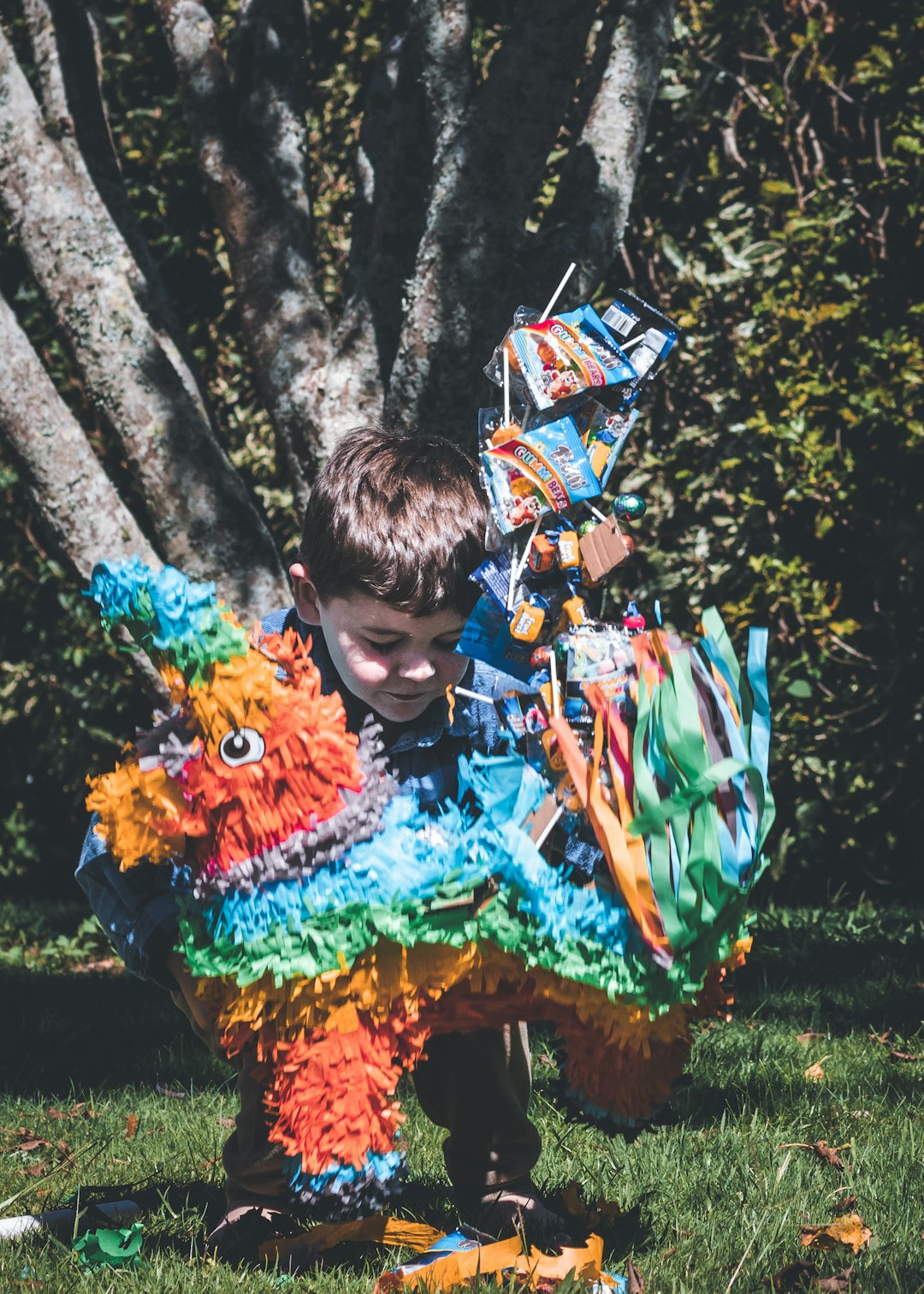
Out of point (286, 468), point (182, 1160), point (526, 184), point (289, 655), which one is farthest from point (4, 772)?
point (289, 655)

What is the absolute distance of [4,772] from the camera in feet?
17.8

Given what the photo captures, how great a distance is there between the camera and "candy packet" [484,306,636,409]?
1.73m

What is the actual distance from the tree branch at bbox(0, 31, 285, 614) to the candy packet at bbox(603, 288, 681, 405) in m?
1.49

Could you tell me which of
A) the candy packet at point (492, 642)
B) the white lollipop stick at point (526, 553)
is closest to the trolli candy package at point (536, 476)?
the white lollipop stick at point (526, 553)

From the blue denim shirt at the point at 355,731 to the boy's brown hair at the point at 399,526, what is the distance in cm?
17

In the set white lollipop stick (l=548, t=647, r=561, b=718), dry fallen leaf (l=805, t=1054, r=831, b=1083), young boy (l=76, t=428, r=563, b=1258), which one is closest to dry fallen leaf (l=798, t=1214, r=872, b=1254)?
young boy (l=76, t=428, r=563, b=1258)

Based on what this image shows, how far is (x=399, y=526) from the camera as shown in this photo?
1.79 meters

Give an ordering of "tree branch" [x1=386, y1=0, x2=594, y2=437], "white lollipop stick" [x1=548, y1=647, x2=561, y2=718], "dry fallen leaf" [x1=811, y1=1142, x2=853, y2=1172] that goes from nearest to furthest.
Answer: "white lollipop stick" [x1=548, y1=647, x2=561, y2=718], "dry fallen leaf" [x1=811, y1=1142, x2=853, y2=1172], "tree branch" [x1=386, y1=0, x2=594, y2=437]

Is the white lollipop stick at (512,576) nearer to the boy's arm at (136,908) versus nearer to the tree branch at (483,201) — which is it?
the boy's arm at (136,908)

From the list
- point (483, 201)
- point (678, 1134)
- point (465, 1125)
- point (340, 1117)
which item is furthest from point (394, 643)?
point (483, 201)

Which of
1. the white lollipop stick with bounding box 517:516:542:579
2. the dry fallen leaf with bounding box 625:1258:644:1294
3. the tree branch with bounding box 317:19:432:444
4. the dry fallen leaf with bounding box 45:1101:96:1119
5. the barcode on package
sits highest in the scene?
the tree branch with bounding box 317:19:432:444

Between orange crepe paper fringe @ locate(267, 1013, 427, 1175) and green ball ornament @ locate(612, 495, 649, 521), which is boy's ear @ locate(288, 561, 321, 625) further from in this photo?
orange crepe paper fringe @ locate(267, 1013, 427, 1175)

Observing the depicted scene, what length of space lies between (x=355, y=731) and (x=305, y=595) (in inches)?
8.7

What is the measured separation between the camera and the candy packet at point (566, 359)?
173cm
